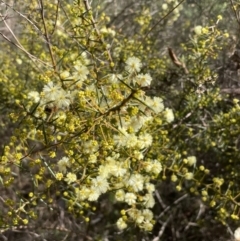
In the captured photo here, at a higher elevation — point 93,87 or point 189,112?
point 93,87

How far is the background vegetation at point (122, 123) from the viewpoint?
204cm

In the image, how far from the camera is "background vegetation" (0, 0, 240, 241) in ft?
6.70

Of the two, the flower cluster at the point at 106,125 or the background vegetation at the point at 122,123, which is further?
the background vegetation at the point at 122,123

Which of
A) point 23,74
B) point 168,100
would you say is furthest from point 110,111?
point 23,74

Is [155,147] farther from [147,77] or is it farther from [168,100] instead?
[168,100]

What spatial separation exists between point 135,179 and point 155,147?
1.07 ft

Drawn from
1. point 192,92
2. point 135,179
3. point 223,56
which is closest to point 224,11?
point 223,56

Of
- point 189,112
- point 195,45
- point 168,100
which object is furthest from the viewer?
point 168,100

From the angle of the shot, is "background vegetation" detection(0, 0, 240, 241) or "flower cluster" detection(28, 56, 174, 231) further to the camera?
"background vegetation" detection(0, 0, 240, 241)

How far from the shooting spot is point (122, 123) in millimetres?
1984

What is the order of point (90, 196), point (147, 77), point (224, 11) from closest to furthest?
point (147, 77), point (90, 196), point (224, 11)

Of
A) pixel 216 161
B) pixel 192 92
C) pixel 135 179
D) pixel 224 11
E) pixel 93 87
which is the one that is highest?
pixel 224 11

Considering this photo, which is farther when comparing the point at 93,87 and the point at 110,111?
the point at 93,87

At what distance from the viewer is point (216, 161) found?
11.9 feet
